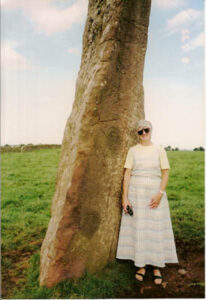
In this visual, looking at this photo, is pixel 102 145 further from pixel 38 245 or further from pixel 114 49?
pixel 38 245

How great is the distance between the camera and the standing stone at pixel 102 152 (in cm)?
396

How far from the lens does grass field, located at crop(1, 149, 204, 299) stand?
3.98 m

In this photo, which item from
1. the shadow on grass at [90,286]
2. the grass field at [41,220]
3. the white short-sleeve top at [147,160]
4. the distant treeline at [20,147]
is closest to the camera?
the shadow on grass at [90,286]

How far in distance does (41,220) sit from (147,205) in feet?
10.1

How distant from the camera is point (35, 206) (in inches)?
288

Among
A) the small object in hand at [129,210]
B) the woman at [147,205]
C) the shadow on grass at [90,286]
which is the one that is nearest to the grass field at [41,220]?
the shadow on grass at [90,286]

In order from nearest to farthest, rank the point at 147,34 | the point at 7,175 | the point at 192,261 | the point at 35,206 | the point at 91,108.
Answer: the point at 91,108 < the point at 147,34 < the point at 192,261 < the point at 35,206 < the point at 7,175

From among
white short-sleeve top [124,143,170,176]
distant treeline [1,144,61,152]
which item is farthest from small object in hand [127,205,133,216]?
distant treeline [1,144,61,152]

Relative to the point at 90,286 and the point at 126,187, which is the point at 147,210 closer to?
the point at 126,187

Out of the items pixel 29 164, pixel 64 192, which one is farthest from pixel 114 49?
pixel 29 164

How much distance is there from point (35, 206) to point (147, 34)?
4760mm

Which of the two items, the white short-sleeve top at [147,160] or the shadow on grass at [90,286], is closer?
the shadow on grass at [90,286]

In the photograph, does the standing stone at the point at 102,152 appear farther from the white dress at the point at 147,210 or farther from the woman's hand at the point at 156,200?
the woman's hand at the point at 156,200

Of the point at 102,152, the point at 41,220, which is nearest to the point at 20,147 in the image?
the point at 41,220
